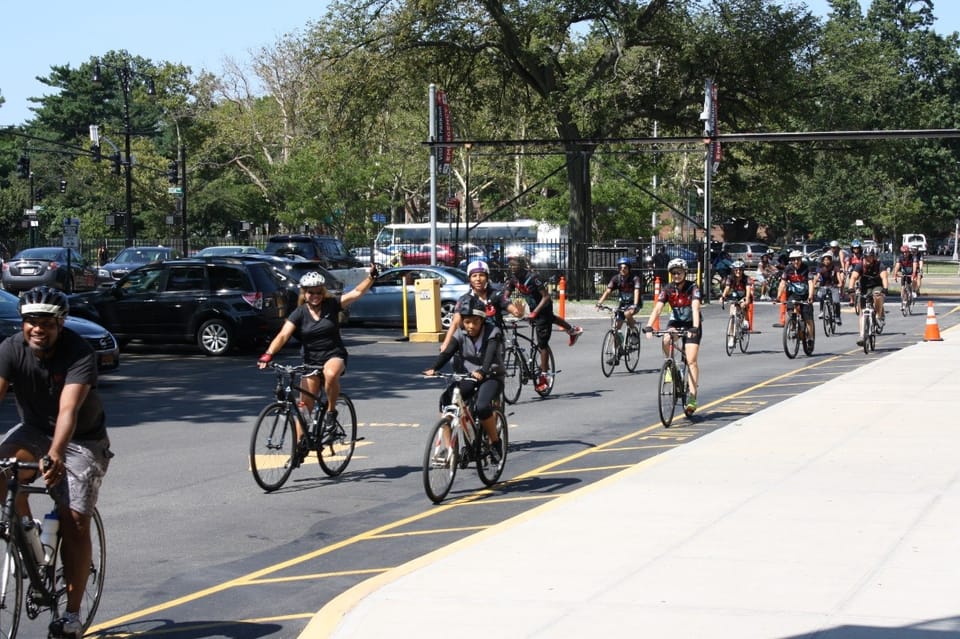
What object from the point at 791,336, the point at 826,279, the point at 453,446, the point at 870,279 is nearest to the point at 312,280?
the point at 453,446

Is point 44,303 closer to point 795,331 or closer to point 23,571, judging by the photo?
point 23,571

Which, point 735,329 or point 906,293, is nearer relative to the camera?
point 735,329

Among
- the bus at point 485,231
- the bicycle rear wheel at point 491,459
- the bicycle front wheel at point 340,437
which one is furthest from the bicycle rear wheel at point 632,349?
the bus at point 485,231

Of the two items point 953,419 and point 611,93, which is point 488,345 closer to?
point 953,419

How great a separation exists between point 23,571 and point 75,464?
0.54 meters

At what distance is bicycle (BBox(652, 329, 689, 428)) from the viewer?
1463cm

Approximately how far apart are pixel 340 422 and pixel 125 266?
112 ft

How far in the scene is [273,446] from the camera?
1096 cm

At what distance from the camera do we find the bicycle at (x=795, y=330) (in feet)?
75.6

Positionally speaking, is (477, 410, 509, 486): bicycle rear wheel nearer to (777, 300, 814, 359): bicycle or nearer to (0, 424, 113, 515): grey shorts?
(0, 424, 113, 515): grey shorts

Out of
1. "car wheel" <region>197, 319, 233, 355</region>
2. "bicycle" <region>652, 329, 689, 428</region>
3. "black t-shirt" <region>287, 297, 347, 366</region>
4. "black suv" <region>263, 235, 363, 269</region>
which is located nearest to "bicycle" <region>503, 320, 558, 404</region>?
"bicycle" <region>652, 329, 689, 428</region>

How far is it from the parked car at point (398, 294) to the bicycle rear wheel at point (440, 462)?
62.7 ft

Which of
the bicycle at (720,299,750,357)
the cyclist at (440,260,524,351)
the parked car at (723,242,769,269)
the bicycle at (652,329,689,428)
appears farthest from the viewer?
the parked car at (723,242,769,269)

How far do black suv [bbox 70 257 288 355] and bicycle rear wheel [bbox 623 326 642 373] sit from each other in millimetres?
6732
